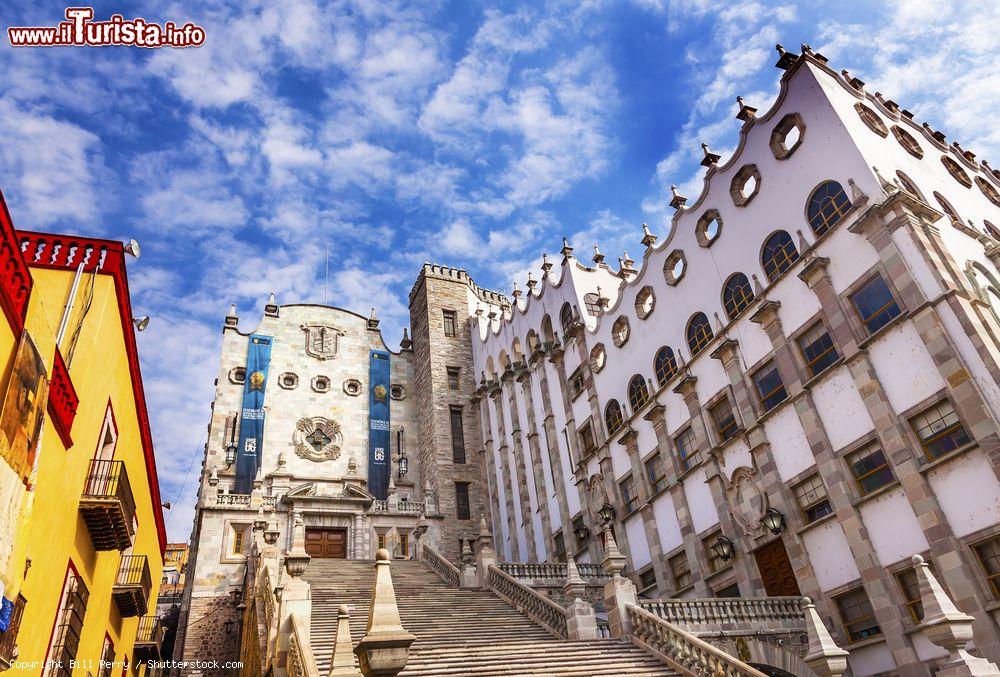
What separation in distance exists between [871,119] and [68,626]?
2324 centimetres

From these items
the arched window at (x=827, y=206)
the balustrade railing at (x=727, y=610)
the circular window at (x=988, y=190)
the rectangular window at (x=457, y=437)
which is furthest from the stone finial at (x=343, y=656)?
the rectangular window at (x=457, y=437)

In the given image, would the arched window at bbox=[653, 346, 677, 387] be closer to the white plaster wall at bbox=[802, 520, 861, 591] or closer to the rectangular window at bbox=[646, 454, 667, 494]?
the rectangular window at bbox=[646, 454, 667, 494]

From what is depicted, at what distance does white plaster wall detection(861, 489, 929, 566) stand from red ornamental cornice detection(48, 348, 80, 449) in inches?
650

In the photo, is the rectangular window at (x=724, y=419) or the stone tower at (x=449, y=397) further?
the stone tower at (x=449, y=397)

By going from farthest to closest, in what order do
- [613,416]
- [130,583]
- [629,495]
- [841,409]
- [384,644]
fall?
[613,416]
[629,495]
[841,409]
[130,583]
[384,644]

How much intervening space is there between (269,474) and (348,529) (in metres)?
4.65

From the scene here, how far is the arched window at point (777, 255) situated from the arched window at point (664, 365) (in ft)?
15.3

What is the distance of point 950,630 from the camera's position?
10695 millimetres

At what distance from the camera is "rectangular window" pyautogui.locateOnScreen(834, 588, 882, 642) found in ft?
51.3

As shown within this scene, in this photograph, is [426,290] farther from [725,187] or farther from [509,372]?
[725,187]

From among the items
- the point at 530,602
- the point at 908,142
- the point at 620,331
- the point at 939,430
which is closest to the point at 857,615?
the point at 939,430

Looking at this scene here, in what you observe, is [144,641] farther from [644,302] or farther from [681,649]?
[644,302]

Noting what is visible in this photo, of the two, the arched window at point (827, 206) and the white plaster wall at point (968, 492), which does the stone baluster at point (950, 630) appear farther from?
the arched window at point (827, 206)

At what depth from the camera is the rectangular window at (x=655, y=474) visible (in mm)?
23156
